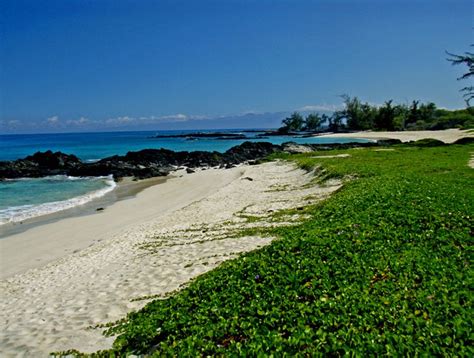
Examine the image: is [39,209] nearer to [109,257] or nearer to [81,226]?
[81,226]

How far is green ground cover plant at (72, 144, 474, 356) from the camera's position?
5762 millimetres

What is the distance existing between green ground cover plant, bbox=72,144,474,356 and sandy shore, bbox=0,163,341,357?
1530 millimetres

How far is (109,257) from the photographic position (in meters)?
14.7

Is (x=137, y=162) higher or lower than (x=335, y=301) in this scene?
lower

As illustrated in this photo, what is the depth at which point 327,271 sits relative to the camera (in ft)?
26.5

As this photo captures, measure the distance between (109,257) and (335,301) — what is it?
398 inches

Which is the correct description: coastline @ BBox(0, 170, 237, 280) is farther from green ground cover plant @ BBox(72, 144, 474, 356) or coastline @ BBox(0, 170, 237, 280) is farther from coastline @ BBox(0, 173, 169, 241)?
green ground cover plant @ BBox(72, 144, 474, 356)

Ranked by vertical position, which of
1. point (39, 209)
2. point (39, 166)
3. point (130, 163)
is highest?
point (39, 166)

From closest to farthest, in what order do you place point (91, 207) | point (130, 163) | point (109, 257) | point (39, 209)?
point (109, 257) → point (39, 209) → point (91, 207) → point (130, 163)

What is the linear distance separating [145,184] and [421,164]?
968 inches

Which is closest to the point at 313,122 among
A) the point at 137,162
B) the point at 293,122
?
the point at 293,122

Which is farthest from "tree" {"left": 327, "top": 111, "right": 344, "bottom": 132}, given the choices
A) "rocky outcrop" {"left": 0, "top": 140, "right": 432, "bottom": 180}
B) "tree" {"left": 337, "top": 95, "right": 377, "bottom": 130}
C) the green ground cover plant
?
the green ground cover plant

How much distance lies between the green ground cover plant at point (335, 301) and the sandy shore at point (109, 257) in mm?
1530

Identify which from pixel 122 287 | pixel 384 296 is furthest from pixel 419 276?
pixel 122 287
